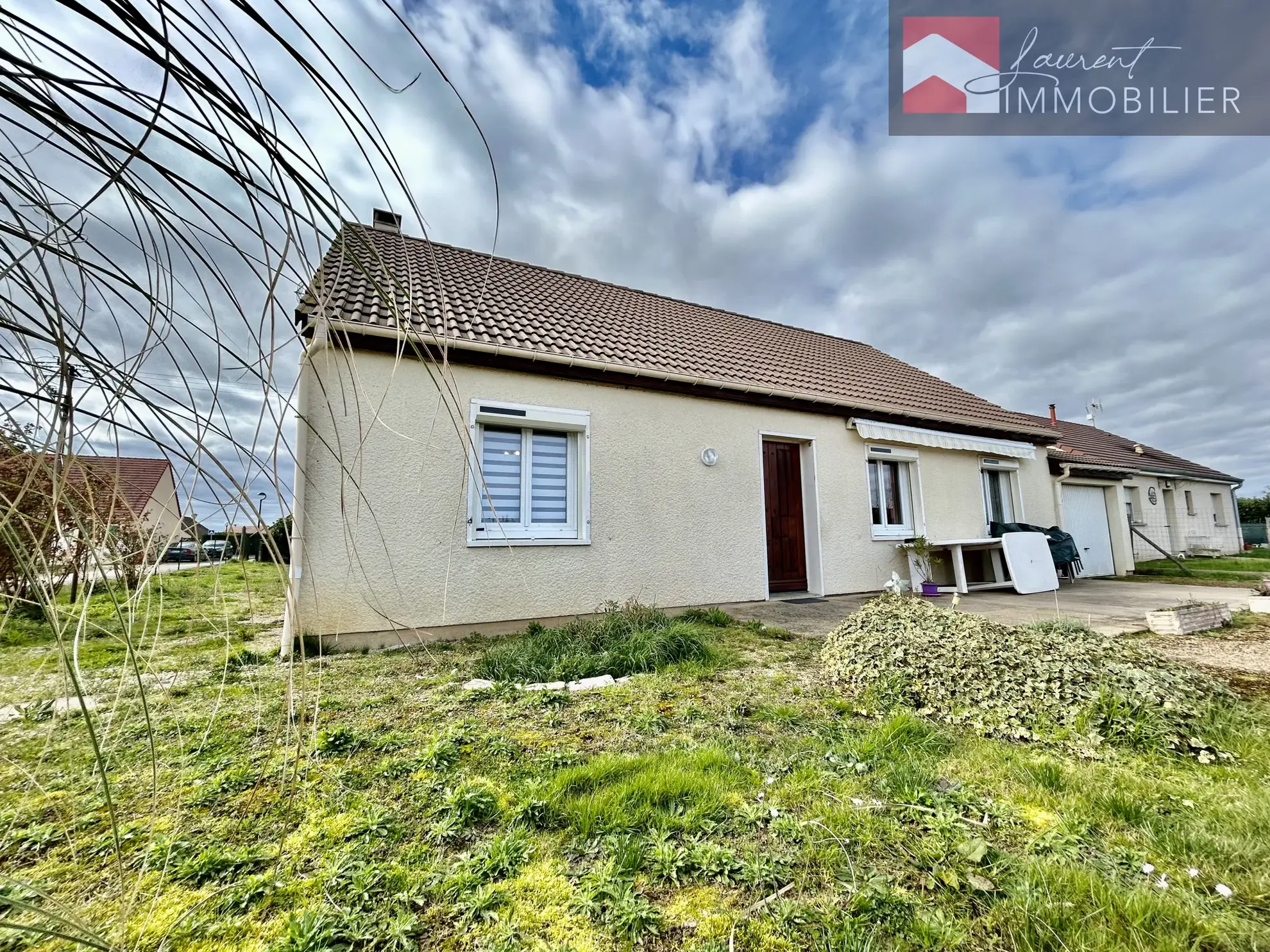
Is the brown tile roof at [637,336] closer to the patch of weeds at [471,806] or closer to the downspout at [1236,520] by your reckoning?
the patch of weeds at [471,806]

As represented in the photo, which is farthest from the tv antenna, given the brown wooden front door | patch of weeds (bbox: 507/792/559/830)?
patch of weeds (bbox: 507/792/559/830)

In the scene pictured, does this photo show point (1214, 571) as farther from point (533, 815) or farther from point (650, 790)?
point (533, 815)

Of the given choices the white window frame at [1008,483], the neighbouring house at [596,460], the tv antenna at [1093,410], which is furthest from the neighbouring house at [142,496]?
the tv antenna at [1093,410]

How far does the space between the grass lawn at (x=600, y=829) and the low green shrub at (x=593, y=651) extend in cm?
95

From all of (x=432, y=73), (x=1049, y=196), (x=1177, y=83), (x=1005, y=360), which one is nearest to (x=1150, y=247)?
(x=1049, y=196)

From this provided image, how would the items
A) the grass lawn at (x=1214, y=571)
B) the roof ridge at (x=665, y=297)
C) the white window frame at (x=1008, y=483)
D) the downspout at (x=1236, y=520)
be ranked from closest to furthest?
the roof ridge at (x=665, y=297) → the grass lawn at (x=1214, y=571) → the white window frame at (x=1008, y=483) → the downspout at (x=1236, y=520)

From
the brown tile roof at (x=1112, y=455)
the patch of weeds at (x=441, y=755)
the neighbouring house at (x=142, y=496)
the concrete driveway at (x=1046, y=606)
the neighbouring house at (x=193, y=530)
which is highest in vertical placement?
the brown tile roof at (x=1112, y=455)

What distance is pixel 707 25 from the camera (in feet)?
24.5

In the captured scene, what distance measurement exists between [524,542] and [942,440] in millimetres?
9810

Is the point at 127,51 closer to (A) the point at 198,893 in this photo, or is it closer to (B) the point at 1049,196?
(A) the point at 198,893

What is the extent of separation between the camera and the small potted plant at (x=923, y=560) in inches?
391

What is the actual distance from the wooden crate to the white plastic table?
9.89ft

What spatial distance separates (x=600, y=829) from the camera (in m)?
2.22

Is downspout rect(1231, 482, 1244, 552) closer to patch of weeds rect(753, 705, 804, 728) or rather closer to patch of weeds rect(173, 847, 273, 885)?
patch of weeds rect(753, 705, 804, 728)
